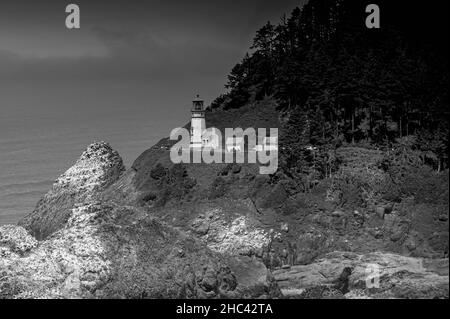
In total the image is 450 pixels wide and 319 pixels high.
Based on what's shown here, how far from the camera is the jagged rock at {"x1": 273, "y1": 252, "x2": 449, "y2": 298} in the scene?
4375 cm

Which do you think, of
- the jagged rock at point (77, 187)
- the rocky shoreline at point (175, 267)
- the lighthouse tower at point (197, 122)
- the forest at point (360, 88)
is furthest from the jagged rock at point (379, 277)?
the jagged rock at point (77, 187)

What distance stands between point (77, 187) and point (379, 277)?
46.5 m

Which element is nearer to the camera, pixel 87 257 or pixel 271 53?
pixel 87 257

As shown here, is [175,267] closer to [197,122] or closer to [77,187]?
[197,122]

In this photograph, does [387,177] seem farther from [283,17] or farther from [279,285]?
[283,17]

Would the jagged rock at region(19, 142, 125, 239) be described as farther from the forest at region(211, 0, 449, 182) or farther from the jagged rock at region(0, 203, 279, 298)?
the jagged rock at region(0, 203, 279, 298)

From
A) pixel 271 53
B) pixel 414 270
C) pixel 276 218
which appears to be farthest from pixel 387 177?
pixel 271 53

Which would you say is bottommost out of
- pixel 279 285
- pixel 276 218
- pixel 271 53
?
pixel 279 285

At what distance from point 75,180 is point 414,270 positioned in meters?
49.7

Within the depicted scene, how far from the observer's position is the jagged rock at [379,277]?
43750 millimetres

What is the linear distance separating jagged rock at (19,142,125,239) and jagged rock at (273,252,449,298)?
1270 inches

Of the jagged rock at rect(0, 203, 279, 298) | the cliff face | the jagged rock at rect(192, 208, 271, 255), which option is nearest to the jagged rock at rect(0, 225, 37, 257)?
the cliff face

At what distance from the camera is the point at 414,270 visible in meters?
48.7

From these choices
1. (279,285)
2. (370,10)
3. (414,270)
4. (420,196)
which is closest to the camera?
(414,270)
